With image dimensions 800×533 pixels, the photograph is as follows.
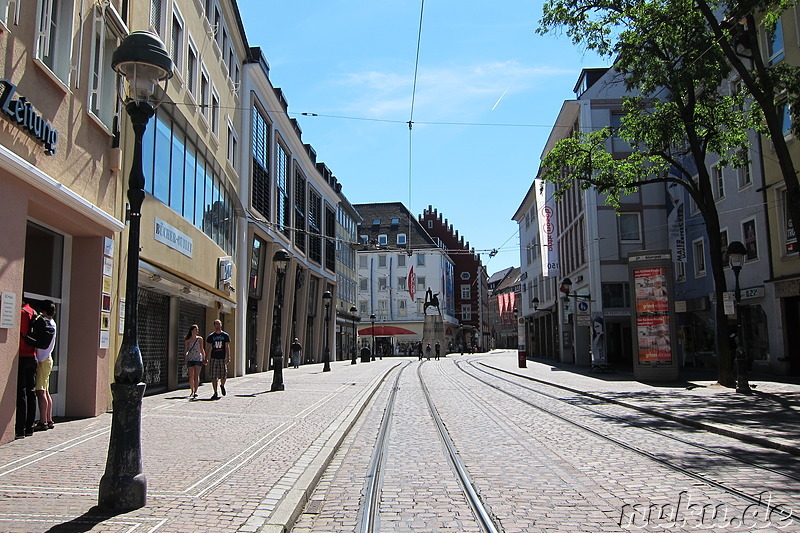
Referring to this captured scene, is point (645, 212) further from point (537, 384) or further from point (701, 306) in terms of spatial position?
point (537, 384)

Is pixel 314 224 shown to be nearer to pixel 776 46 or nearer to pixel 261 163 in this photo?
pixel 261 163

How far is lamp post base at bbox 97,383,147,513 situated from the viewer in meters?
5.49

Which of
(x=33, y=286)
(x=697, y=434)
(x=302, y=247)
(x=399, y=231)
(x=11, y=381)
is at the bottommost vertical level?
(x=697, y=434)

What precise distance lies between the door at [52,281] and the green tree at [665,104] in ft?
47.2

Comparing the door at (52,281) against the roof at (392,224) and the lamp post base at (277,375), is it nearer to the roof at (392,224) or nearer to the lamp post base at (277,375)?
the lamp post base at (277,375)

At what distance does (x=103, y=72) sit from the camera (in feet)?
41.2

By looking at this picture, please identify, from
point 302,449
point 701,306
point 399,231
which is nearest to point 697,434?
point 302,449

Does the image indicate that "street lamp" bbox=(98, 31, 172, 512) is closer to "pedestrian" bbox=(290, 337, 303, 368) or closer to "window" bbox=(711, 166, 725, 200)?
"window" bbox=(711, 166, 725, 200)

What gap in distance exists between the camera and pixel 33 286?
11031 mm

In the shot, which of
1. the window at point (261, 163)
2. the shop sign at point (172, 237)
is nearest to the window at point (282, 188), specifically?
the window at point (261, 163)

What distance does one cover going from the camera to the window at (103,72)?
12.0 m

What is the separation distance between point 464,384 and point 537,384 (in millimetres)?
2518

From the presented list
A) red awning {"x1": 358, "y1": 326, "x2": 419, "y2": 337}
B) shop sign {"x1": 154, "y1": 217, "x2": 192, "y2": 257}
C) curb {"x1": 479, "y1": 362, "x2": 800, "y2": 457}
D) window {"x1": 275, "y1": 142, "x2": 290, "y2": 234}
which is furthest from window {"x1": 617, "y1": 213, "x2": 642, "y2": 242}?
red awning {"x1": 358, "y1": 326, "x2": 419, "y2": 337}

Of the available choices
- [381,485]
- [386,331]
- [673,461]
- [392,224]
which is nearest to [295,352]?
[673,461]
